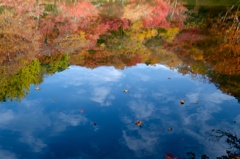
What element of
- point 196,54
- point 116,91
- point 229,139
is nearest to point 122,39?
point 196,54

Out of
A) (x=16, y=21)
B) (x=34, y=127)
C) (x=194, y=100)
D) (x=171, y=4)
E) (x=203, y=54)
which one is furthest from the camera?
(x=171, y=4)

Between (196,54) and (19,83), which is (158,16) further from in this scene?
(19,83)

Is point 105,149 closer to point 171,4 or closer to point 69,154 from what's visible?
point 69,154

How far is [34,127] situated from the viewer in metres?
10.3

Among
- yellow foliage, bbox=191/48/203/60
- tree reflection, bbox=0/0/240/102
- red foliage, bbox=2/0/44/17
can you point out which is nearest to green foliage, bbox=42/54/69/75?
tree reflection, bbox=0/0/240/102

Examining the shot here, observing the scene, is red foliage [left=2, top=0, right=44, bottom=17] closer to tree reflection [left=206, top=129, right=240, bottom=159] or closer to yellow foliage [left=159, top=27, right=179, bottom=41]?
yellow foliage [left=159, top=27, right=179, bottom=41]

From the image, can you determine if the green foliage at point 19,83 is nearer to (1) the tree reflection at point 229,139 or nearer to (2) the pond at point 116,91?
(2) the pond at point 116,91

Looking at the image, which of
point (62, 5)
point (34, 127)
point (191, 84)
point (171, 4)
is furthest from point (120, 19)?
point (34, 127)

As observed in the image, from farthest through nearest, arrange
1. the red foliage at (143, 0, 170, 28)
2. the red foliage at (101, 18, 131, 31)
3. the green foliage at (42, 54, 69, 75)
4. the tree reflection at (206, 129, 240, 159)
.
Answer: the red foliage at (143, 0, 170, 28), the red foliage at (101, 18, 131, 31), the green foliage at (42, 54, 69, 75), the tree reflection at (206, 129, 240, 159)

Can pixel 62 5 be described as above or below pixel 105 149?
above

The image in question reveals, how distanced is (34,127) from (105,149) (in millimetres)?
3327

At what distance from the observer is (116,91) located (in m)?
14.0

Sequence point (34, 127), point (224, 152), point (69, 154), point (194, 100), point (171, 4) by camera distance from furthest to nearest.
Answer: point (171, 4)
point (194, 100)
point (34, 127)
point (224, 152)
point (69, 154)

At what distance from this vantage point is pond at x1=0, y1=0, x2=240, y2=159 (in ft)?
31.3
